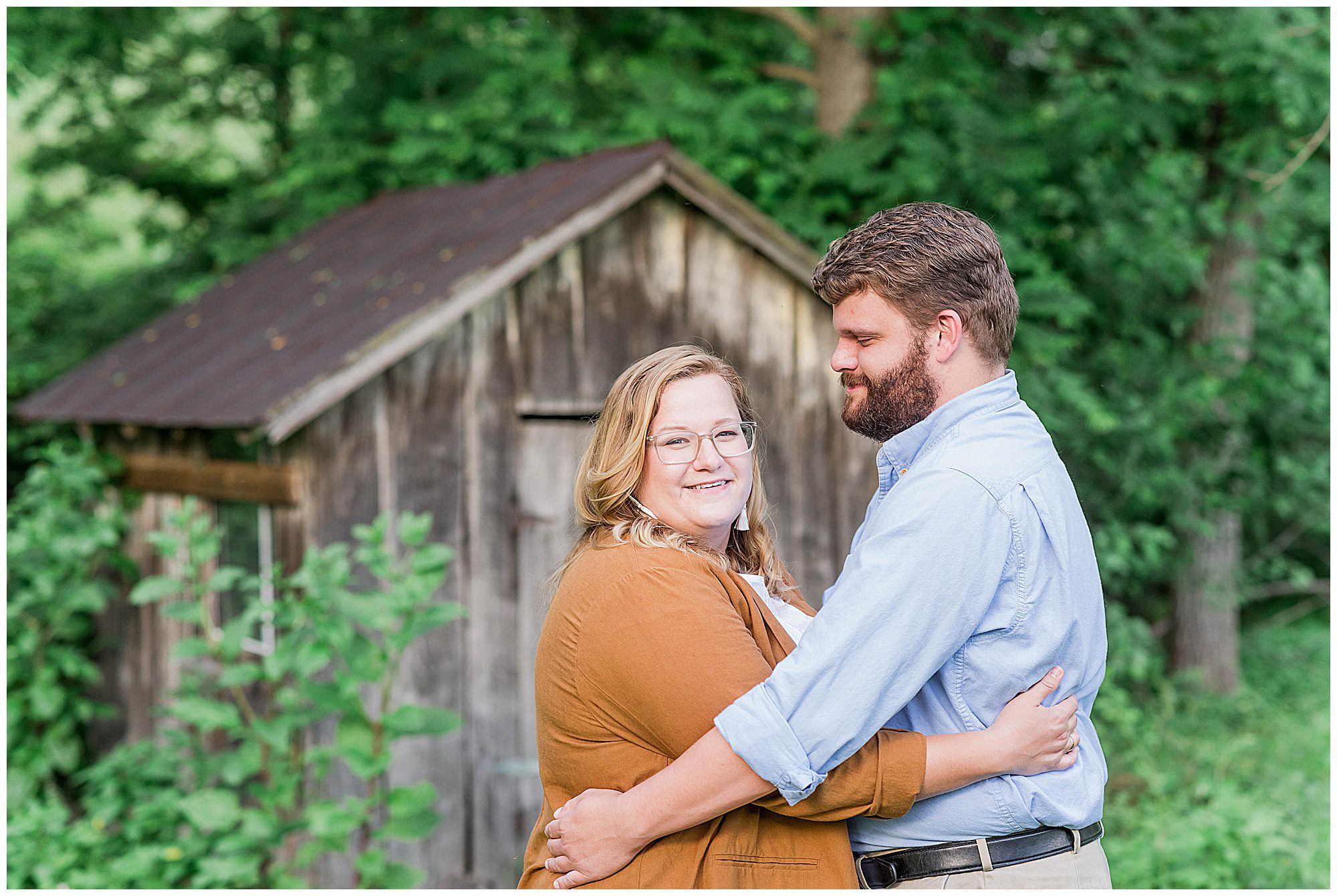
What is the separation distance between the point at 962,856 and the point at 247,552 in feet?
15.9

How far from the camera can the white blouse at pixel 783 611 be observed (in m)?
2.54

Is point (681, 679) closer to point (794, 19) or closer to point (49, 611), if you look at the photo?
point (49, 611)

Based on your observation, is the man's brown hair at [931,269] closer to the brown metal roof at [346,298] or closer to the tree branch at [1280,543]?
the brown metal roof at [346,298]

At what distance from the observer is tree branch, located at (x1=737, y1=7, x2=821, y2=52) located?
31.9ft

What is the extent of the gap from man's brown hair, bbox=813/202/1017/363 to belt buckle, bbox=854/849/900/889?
1.04 m

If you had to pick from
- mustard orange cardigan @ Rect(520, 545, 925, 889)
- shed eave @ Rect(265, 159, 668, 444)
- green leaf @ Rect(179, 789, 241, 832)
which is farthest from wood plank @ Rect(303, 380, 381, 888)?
mustard orange cardigan @ Rect(520, 545, 925, 889)

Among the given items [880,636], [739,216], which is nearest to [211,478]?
[739,216]

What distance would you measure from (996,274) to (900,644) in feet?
2.66

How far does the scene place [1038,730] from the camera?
87.7 inches

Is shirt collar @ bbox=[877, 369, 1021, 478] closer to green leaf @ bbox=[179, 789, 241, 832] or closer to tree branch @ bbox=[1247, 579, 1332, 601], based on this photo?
green leaf @ bbox=[179, 789, 241, 832]

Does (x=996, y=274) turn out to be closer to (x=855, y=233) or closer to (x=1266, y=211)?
(x=855, y=233)

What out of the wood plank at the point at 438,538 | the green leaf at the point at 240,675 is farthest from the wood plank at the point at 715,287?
the green leaf at the point at 240,675

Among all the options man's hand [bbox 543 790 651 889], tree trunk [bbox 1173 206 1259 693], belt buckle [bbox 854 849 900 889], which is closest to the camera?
man's hand [bbox 543 790 651 889]

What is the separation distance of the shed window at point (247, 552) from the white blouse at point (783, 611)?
3841 mm
